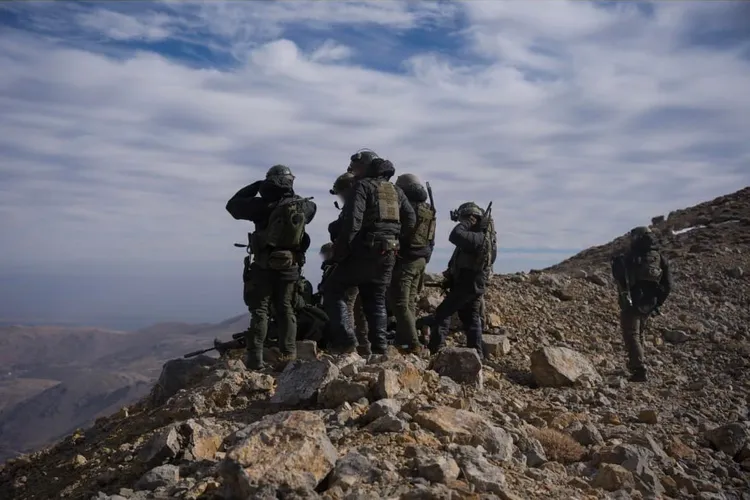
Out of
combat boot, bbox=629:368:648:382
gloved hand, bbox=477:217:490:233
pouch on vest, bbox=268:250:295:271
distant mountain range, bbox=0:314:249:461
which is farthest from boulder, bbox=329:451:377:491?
distant mountain range, bbox=0:314:249:461

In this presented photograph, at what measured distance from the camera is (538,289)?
1487 cm

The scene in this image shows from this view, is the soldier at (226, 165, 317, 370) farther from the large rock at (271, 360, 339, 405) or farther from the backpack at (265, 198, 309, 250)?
the large rock at (271, 360, 339, 405)

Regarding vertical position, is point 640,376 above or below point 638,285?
below

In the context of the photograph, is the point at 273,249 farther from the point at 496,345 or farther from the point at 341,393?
the point at 496,345

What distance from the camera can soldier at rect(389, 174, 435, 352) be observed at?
9.00m

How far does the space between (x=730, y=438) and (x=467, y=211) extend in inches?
167

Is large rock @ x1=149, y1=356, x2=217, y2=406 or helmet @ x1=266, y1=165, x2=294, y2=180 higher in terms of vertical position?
helmet @ x1=266, y1=165, x2=294, y2=180

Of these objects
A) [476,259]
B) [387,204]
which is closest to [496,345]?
[476,259]

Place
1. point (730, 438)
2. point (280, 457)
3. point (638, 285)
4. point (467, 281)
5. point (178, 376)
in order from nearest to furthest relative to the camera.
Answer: point (280, 457)
point (730, 438)
point (178, 376)
point (467, 281)
point (638, 285)

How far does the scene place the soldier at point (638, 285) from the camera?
9852 mm

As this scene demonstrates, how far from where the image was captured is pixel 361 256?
8.10m

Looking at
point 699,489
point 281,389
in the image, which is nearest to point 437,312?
point 281,389

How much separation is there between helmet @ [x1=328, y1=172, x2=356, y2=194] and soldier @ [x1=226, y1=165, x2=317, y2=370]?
0.90 meters

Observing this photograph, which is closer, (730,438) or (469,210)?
(730,438)
